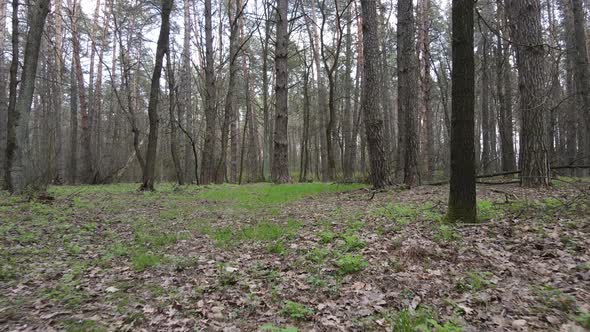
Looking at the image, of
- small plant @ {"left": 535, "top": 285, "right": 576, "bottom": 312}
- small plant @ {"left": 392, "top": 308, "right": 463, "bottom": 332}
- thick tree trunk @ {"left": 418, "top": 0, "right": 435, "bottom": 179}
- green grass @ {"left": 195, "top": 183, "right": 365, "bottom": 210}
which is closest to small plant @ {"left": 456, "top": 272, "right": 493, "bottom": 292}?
small plant @ {"left": 535, "top": 285, "right": 576, "bottom": 312}

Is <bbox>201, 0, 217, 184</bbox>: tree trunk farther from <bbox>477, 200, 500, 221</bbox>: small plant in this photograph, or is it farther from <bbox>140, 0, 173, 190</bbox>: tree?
<bbox>477, 200, 500, 221</bbox>: small plant

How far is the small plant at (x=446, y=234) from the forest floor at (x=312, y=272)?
2cm

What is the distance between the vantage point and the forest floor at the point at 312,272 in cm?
299

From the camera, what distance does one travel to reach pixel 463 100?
484cm

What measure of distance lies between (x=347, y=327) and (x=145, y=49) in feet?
95.3

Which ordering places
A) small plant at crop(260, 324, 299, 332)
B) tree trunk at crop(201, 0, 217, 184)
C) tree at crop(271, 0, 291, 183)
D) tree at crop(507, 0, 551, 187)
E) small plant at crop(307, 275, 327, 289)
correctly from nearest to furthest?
small plant at crop(260, 324, 299, 332), small plant at crop(307, 275, 327, 289), tree at crop(507, 0, 551, 187), tree at crop(271, 0, 291, 183), tree trunk at crop(201, 0, 217, 184)

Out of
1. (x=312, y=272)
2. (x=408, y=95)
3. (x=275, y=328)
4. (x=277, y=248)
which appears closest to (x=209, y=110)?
(x=408, y=95)

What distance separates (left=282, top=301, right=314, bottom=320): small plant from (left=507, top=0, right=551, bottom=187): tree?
7105mm

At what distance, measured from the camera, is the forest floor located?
2.99 meters

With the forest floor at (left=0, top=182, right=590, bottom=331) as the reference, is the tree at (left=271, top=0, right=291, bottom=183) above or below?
above

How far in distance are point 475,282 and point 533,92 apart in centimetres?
677

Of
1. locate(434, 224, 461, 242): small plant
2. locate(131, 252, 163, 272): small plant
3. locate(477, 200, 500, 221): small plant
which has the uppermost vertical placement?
locate(477, 200, 500, 221): small plant

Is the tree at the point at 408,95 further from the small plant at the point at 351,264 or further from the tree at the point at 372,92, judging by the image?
the small plant at the point at 351,264

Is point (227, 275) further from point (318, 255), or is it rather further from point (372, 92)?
point (372, 92)
